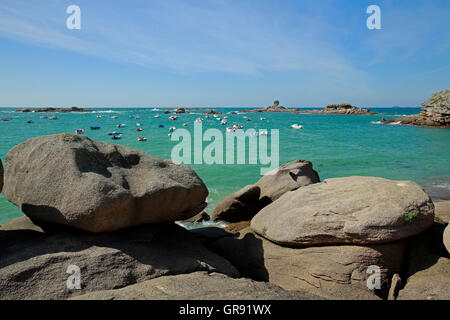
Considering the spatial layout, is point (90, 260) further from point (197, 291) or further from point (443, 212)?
point (443, 212)

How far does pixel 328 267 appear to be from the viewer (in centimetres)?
Result: 524

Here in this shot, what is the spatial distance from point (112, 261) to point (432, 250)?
5531mm

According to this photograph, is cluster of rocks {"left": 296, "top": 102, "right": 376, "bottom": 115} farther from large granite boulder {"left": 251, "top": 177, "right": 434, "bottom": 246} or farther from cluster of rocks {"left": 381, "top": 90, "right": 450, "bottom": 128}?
large granite boulder {"left": 251, "top": 177, "right": 434, "bottom": 246}

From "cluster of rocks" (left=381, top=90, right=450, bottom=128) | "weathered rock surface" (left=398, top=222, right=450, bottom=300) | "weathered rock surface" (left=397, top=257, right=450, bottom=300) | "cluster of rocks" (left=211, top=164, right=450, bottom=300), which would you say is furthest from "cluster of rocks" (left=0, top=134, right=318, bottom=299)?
"cluster of rocks" (left=381, top=90, right=450, bottom=128)

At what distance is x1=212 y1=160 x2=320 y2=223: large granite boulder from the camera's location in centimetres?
972

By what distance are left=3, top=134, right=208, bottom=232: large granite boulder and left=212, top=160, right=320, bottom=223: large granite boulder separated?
3.82 m

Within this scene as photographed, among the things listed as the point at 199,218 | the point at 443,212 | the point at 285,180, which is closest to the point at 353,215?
the point at 443,212

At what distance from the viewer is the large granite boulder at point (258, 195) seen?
31.9 feet

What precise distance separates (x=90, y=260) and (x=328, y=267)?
3813 millimetres

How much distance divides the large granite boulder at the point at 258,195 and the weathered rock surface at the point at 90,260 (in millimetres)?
4017

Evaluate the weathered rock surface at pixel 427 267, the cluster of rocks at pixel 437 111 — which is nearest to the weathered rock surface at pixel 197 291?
the weathered rock surface at pixel 427 267
